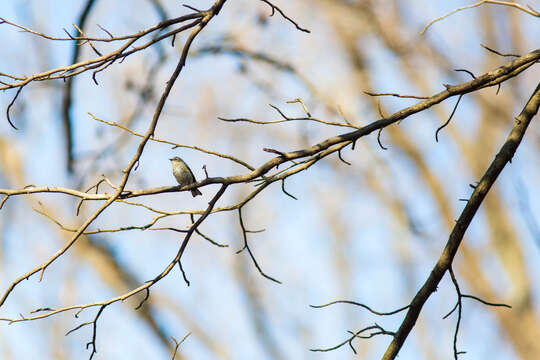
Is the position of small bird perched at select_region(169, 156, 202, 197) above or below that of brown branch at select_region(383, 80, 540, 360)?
above

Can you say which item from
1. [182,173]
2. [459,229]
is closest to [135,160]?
[459,229]

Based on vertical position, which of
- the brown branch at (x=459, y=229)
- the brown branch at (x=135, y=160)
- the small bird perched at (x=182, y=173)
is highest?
the small bird perched at (x=182, y=173)

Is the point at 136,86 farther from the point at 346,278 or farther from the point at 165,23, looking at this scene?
the point at 346,278

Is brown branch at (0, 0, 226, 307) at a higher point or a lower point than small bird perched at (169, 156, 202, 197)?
lower

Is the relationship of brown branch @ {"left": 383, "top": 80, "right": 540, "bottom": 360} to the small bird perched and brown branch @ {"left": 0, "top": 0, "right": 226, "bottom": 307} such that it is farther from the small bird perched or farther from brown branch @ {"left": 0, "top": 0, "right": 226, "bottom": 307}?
the small bird perched

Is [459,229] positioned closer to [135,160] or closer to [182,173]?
[135,160]

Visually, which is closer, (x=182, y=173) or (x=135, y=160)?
(x=135, y=160)

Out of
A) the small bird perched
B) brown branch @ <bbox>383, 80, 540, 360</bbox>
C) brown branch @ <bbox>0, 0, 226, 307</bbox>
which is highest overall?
the small bird perched

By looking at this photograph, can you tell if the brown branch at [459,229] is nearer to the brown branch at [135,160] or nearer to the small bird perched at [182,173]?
the brown branch at [135,160]

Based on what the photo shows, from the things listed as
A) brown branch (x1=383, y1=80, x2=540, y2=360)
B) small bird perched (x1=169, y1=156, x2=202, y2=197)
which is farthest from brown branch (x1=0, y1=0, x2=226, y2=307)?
small bird perched (x1=169, y1=156, x2=202, y2=197)

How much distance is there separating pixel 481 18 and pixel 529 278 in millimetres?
4680

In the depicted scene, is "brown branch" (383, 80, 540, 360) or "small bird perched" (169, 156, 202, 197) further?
"small bird perched" (169, 156, 202, 197)

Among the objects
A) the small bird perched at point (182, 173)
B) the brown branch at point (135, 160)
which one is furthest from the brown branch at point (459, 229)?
the small bird perched at point (182, 173)

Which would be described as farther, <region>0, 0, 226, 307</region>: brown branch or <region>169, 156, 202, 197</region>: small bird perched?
<region>169, 156, 202, 197</region>: small bird perched
